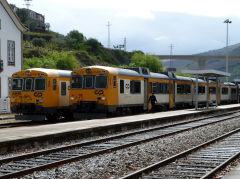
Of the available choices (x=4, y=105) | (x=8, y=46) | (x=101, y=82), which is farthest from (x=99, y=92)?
(x=8, y=46)

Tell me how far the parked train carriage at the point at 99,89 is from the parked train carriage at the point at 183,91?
9.91 metres

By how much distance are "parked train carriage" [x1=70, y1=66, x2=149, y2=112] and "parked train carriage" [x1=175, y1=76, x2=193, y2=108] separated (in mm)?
9909

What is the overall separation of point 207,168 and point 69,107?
43.8 feet

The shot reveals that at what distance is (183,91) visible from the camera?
32812 mm

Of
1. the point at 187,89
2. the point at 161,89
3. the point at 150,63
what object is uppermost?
the point at 150,63

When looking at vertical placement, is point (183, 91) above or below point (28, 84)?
A: below

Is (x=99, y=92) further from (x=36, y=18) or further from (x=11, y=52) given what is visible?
(x=36, y=18)

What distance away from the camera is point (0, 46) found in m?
30.5

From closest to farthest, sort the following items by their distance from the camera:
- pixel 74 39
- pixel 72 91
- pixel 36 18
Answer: pixel 72 91 < pixel 74 39 < pixel 36 18

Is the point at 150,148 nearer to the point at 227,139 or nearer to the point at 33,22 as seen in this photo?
the point at 227,139

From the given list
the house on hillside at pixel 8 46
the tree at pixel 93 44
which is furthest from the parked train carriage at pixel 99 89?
the tree at pixel 93 44

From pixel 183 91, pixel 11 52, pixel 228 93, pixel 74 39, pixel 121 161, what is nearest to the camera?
pixel 121 161

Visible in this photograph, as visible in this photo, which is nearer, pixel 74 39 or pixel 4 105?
pixel 4 105

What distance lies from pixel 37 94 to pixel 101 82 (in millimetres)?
3325
